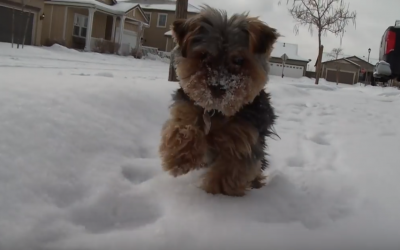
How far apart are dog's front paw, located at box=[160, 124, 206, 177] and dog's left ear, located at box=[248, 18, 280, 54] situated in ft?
2.42

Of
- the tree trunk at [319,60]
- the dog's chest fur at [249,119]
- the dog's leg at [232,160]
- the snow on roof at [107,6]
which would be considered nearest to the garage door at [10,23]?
the snow on roof at [107,6]

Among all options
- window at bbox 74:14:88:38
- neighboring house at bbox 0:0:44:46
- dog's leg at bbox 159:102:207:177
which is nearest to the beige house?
window at bbox 74:14:88:38

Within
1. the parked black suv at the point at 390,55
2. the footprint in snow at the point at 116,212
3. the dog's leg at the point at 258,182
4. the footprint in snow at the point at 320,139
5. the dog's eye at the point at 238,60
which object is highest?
the parked black suv at the point at 390,55

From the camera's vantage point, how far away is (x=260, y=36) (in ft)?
9.04

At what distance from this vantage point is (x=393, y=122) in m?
6.90

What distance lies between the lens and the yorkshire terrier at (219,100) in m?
2.58

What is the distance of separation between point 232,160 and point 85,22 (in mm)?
33360

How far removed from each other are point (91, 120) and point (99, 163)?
29.2 inches

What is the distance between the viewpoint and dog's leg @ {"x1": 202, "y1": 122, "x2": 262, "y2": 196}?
8.86ft

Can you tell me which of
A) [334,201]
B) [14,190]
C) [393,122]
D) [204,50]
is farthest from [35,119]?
[393,122]

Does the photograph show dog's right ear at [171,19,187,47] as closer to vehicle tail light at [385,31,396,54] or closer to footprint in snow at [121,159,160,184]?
footprint in snow at [121,159,160,184]

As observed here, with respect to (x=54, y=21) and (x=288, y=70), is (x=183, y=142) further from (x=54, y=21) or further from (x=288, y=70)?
(x=288, y=70)

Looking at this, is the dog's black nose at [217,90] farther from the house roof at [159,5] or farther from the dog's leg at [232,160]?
the house roof at [159,5]

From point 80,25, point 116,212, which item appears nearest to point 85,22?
point 80,25
